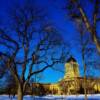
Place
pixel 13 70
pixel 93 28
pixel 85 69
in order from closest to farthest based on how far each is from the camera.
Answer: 1. pixel 93 28
2. pixel 13 70
3. pixel 85 69

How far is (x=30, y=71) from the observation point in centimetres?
3412

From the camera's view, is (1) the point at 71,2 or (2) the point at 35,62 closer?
(1) the point at 71,2

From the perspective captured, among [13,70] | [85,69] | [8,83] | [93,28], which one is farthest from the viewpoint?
[8,83]

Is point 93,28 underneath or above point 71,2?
underneath

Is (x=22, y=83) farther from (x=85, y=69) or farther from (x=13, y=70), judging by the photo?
(x=85, y=69)

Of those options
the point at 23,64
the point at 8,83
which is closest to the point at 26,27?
the point at 23,64

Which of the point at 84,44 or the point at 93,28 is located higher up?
the point at 84,44

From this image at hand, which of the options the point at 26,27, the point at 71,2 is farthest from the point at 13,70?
the point at 71,2

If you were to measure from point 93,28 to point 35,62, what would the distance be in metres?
19.1

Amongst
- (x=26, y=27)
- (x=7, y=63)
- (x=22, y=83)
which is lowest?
(x=22, y=83)

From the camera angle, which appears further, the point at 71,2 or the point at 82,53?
the point at 82,53

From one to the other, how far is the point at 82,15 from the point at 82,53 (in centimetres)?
1833

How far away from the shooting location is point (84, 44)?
111 ft

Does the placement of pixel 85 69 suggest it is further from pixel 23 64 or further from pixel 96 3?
pixel 96 3
